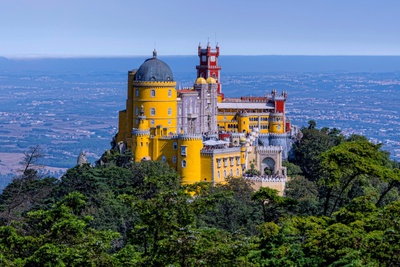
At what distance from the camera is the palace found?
229 feet

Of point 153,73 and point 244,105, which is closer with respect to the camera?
point 153,73

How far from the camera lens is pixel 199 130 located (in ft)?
261

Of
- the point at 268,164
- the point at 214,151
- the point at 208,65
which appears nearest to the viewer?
the point at 214,151

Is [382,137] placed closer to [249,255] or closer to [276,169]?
[276,169]

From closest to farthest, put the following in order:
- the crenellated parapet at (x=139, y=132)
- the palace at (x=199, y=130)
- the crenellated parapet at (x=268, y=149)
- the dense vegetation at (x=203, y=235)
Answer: the dense vegetation at (x=203, y=235), the palace at (x=199, y=130), the crenellated parapet at (x=139, y=132), the crenellated parapet at (x=268, y=149)

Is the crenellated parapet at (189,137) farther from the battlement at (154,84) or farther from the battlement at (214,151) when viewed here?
the battlement at (154,84)

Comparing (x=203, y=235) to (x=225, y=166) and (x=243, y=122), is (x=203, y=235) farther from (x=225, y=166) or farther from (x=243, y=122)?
(x=243, y=122)

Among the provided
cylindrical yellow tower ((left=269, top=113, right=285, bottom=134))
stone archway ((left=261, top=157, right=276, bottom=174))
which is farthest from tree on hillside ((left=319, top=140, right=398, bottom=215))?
cylindrical yellow tower ((left=269, top=113, right=285, bottom=134))

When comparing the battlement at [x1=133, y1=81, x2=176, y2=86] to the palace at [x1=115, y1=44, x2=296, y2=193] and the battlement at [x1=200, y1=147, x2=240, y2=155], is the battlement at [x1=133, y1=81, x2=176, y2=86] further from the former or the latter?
the battlement at [x1=200, y1=147, x2=240, y2=155]

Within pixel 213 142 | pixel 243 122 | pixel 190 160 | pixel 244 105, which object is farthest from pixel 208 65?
pixel 190 160

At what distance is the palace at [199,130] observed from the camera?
69.9 metres

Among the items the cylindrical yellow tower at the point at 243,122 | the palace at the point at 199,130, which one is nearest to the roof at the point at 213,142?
the palace at the point at 199,130

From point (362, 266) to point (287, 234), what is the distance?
7743 millimetres

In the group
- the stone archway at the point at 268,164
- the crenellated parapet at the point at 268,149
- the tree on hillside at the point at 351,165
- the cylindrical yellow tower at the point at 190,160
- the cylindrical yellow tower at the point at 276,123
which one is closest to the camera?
the tree on hillside at the point at 351,165
